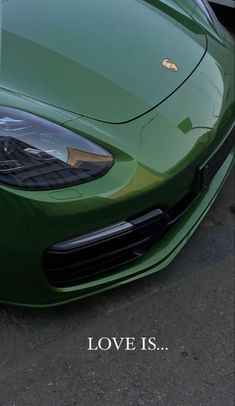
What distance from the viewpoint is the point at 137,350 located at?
1998mm

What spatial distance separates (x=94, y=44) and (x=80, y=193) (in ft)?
2.53

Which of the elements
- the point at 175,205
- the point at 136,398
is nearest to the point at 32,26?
the point at 175,205

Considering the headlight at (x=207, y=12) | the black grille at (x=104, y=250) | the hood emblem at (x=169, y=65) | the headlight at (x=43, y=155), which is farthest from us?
the headlight at (x=207, y=12)

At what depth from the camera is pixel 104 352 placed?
197 centimetres

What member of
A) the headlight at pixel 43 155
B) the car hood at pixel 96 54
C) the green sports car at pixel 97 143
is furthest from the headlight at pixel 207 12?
the headlight at pixel 43 155

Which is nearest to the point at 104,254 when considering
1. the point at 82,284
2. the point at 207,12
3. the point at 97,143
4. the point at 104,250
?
the point at 104,250

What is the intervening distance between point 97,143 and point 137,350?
825 millimetres

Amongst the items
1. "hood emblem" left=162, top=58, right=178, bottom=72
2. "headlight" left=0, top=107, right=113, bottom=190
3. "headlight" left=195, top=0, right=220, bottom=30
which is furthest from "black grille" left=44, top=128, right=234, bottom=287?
"headlight" left=195, top=0, right=220, bottom=30

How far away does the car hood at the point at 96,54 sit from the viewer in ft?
6.23

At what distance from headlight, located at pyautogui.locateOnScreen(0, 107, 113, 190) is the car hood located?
127 mm

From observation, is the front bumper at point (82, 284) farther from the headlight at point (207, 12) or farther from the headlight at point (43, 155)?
the headlight at point (207, 12)

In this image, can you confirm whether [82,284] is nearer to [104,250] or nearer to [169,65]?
[104,250]

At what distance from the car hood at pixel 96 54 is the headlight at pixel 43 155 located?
0.42 feet

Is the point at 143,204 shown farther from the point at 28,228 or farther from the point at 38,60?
the point at 38,60
